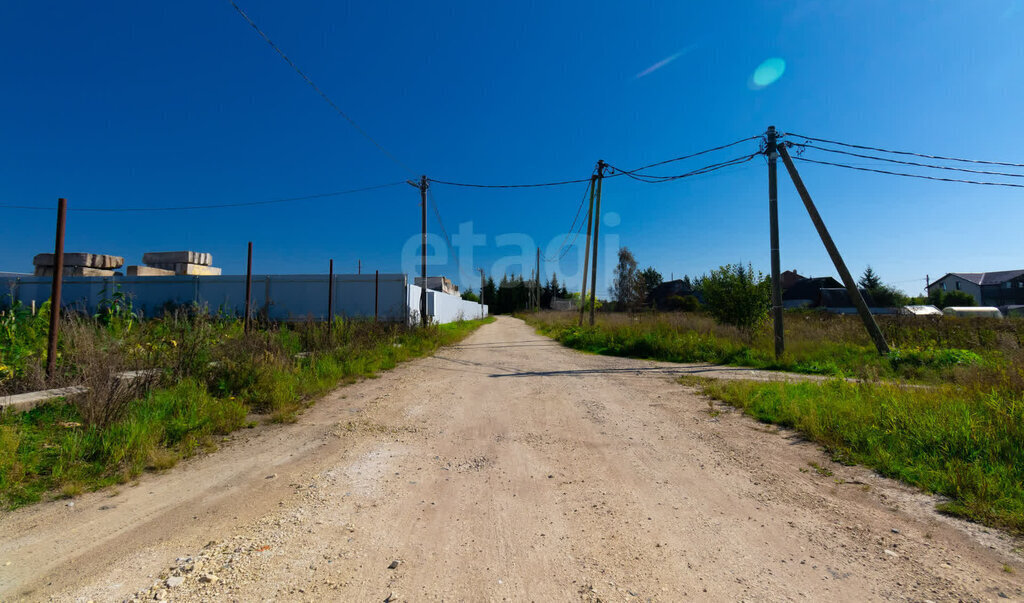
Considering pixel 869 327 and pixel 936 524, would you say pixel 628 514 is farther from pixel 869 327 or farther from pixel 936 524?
pixel 869 327

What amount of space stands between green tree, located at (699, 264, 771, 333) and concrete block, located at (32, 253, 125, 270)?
2503 centimetres

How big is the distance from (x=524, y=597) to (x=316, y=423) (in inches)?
147

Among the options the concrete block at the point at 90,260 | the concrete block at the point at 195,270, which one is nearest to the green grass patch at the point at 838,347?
the concrete block at the point at 195,270

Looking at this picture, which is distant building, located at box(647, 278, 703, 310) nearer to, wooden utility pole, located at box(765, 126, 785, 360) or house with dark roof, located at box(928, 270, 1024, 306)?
house with dark roof, located at box(928, 270, 1024, 306)

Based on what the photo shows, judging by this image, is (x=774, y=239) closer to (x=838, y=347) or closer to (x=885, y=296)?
(x=838, y=347)

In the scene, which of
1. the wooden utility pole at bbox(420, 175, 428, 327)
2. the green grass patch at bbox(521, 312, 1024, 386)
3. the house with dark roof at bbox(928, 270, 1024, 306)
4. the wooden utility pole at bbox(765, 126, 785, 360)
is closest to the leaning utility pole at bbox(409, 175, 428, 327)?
the wooden utility pole at bbox(420, 175, 428, 327)

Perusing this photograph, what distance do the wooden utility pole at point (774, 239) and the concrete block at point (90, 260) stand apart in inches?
1025

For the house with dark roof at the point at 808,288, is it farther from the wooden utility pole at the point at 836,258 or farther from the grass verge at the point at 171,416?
the grass verge at the point at 171,416

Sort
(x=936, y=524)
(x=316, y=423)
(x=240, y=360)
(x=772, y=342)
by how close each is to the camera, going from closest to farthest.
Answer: (x=936, y=524) → (x=316, y=423) → (x=240, y=360) → (x=772, y=342)

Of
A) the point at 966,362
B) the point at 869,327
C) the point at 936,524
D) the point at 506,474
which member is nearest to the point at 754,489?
the point at 936,524

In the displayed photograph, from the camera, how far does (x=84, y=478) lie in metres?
2.96

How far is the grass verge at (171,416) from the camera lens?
296 centimetres

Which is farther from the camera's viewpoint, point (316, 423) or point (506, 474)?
point (316, 423)

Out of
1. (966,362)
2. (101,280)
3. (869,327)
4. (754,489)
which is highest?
(101,280)
